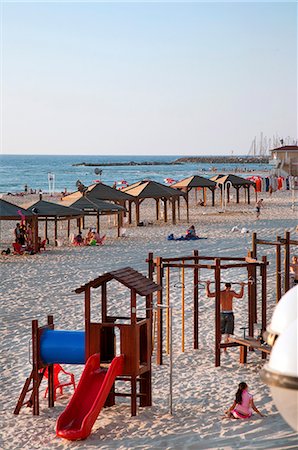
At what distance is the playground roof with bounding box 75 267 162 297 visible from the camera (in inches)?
332

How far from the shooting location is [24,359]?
10.6 metres

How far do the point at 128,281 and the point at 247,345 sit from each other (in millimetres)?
1991

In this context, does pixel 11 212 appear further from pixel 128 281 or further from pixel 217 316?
pixel 128 281

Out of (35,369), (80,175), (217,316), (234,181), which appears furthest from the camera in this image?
(80,175)

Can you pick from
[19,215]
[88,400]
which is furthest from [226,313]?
[19,215]

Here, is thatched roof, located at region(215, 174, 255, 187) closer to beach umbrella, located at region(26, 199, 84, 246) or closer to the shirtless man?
beach umbrella, located at region(26, 199, 84, 246)

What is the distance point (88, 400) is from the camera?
812 centimetres

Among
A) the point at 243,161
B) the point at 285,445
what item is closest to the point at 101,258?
the point at 285,445

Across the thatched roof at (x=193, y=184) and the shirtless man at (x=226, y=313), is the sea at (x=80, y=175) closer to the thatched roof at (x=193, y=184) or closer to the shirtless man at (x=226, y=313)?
the thatched roof at (x=193, y=184)

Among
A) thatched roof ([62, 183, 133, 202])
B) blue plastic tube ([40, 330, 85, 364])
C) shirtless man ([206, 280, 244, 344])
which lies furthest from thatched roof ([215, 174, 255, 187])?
blue plastic tube ([40, 330, 85, 364])

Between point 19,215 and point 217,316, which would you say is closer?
point 217,316

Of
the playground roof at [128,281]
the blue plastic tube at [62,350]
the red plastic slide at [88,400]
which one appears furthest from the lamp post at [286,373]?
the blue plastic tube at [62,350]

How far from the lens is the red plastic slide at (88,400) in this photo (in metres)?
7.72

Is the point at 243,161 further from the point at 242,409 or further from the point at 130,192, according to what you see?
the point at 242,409
